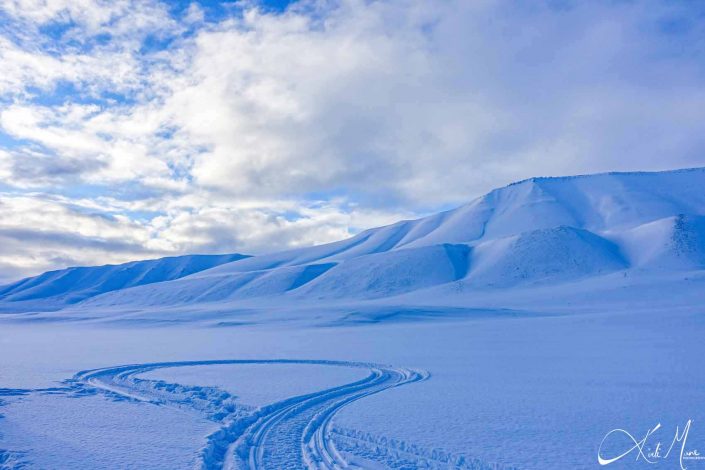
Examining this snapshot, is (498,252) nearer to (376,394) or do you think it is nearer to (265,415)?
(376,394)

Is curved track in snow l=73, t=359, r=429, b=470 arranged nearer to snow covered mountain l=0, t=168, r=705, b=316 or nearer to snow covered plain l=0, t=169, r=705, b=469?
snow covered plain l=0, t=169, r=705, b=469

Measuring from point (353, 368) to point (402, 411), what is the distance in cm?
751

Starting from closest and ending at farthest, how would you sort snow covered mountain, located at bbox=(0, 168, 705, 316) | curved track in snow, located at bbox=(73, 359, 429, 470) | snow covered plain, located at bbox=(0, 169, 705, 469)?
1. curved track in snow, located at bbox=(73, 359, 429, 470)
2. snow covered plain, located at bbox=(0, 169, 705, 469)
3. snow covered mountain, located at bbox=(0, 168, 705, 316)

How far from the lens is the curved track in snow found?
8.55m

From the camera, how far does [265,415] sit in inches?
454

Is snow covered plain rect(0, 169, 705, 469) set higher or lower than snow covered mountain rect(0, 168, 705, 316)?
lower

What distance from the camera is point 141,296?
371 ft

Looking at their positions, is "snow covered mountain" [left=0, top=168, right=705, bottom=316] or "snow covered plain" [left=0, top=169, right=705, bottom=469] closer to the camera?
"snow covered plain" [left=0, top=169, right=705, bottom=469]

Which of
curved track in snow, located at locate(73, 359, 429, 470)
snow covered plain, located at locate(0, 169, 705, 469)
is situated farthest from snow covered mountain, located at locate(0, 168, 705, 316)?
curved track in snow, located at locate(73, 359, 429, 470)

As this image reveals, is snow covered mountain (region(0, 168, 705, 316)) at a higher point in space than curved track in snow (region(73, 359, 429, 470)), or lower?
higher

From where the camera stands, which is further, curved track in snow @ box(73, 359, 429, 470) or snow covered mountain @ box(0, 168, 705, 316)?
snow covered mountain @ box(0, 168, 705, 316)

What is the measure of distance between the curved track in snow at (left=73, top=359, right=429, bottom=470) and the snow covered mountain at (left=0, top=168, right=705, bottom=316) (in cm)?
5729

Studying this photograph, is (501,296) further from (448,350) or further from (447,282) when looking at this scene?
(448,350)

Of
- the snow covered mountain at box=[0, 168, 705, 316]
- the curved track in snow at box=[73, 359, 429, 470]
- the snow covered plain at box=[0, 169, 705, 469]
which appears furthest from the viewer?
the snow covered mountain at box=[0, 168, 705, 316]
